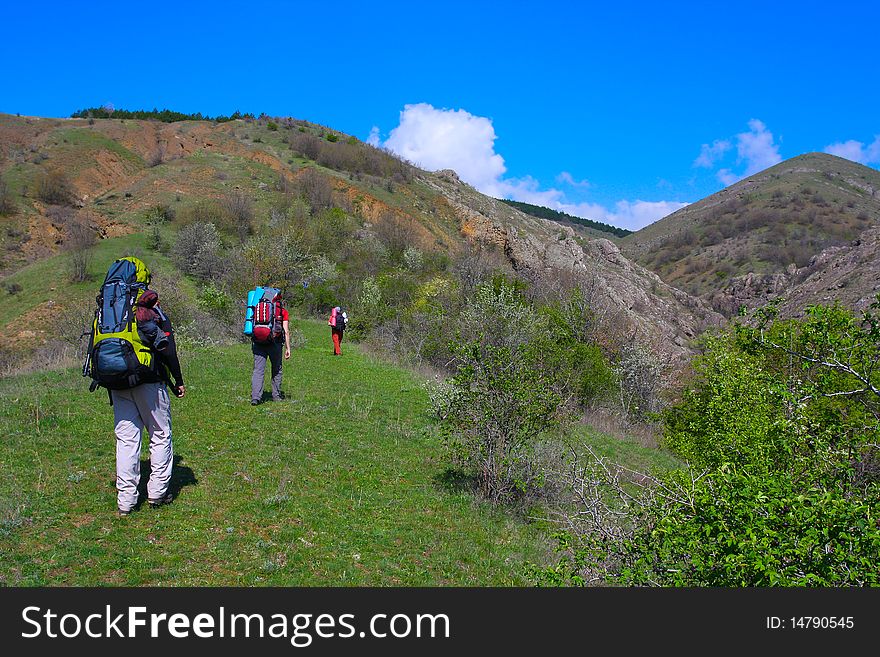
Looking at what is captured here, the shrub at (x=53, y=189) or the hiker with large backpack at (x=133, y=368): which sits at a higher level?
the shrub at (x=53, y=189)

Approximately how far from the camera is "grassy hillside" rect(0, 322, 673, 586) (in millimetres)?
4109

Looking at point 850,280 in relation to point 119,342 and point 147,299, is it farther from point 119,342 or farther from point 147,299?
point 119,342

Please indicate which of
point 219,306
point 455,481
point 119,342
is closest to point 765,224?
point 219,306

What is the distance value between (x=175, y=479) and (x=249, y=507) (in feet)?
3.22

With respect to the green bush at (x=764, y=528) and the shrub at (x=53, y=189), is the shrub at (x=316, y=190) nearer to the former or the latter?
the shrub at (x=53, y=189)

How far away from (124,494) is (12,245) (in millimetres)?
37458

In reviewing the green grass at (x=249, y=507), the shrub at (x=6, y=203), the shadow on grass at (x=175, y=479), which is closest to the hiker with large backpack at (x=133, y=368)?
the shadow on grass at (x=175, y=479)

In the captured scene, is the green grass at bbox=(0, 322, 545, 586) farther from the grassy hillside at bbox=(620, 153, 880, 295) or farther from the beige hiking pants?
the grassy hillside at bbox=(620, 153, 880, 295)

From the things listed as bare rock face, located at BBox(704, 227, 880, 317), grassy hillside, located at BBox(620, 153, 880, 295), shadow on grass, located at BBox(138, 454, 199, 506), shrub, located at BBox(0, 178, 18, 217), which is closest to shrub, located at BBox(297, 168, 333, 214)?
shrub, located at BBox(0, 178, 18, 217)

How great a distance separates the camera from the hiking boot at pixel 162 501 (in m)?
4.89

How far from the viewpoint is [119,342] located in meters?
4.34

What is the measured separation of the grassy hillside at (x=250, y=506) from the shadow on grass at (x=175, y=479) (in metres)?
0.03

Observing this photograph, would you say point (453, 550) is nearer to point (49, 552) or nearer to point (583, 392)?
point (49, 552)

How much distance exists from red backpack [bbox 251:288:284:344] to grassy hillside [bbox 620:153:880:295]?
2733 inches
